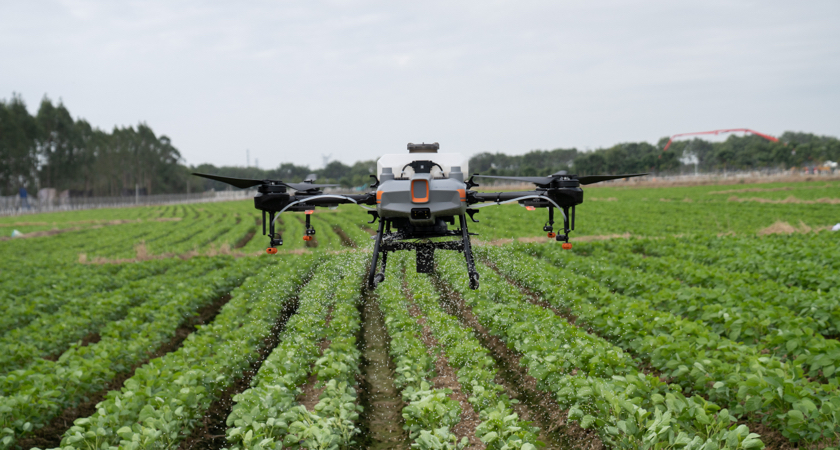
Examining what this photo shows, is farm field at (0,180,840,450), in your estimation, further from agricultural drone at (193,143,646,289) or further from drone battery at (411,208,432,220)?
drone battery at (411,208,432,220)

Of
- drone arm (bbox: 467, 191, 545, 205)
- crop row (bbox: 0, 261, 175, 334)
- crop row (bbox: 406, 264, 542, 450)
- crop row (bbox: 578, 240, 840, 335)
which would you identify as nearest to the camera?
drone arm (bbox: 467, 191, 545, 205)

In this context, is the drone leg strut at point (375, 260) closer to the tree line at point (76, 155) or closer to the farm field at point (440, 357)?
the farm field at point (440, 357)

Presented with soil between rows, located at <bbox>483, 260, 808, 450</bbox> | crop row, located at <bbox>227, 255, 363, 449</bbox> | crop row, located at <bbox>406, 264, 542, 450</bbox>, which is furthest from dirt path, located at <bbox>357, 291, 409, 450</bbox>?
soil between rows, located at <bbox>483, 260, 808, 450</bbox>

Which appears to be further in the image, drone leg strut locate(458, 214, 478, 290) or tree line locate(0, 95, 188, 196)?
tree line locate(0, 95, 188, 196)

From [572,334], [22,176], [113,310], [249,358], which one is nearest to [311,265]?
[113,310]

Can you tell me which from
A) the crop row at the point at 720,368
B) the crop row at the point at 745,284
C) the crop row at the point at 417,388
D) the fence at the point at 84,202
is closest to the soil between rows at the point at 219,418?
the crop row at the point at 417,388

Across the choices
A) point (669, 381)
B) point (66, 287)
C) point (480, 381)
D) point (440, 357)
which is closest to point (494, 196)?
point (480, 381)

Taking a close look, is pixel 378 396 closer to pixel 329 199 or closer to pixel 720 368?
pixel 720 368
